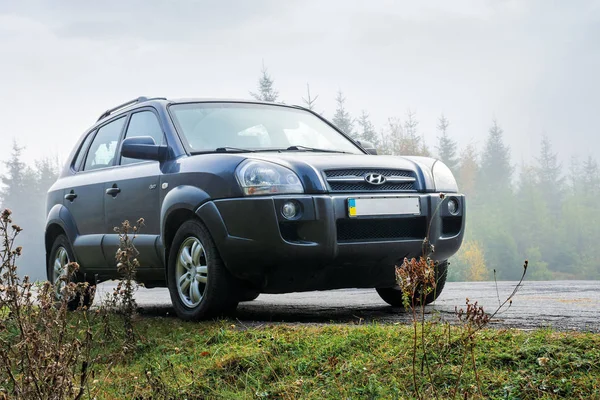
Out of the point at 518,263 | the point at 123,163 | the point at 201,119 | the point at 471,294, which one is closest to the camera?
the point at 201,119

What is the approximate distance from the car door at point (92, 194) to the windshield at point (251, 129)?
126cm

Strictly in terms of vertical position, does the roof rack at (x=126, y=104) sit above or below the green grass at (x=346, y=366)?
above

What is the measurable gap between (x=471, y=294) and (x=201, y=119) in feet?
12.7

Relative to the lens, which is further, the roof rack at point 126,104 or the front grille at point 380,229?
the roof rack at point 126,104

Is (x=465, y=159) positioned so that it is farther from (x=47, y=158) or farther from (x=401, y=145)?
(x=47, y=158)

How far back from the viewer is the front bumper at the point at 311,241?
590 cm

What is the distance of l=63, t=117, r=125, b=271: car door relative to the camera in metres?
7.92

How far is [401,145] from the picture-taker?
84.1 meters

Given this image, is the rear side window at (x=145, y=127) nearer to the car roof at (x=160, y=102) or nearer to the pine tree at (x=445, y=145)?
the car roof at (x=160, y=102)

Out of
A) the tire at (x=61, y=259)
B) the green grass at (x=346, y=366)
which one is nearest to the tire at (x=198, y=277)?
the green grass at (x=346, y=366)

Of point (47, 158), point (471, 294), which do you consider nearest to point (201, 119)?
point (471, 294)

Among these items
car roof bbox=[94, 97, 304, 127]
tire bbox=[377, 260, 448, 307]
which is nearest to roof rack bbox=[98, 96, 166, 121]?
car roof bbox=[94, 97, 304, 127]

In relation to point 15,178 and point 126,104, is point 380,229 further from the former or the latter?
point 15,178

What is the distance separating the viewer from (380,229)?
6.16 metres
